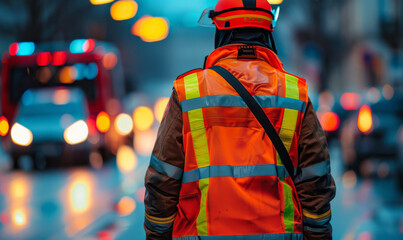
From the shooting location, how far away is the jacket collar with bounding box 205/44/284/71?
2.79 metres

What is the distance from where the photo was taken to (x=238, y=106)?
8.58ft

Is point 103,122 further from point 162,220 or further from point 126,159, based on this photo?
point 162,220

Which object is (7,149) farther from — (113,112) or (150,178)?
(150,178)

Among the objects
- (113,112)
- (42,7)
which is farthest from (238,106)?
(42,7)

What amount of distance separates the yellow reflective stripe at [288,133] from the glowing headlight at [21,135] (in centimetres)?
1163

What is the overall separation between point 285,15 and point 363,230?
39738 mm

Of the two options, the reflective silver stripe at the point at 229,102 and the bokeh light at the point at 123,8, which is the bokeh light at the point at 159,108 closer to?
the bokeh light at the point at 123,8

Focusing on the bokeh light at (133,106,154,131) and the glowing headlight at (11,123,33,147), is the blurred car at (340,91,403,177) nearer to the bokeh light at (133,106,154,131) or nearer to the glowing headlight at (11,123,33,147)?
the glowing headlight at (11,123,33,147)

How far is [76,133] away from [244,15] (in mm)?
11576

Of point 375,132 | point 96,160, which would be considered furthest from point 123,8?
point 375,132

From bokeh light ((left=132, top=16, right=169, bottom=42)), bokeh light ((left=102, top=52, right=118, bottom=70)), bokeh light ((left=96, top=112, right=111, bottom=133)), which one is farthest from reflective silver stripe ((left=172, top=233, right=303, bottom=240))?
bokeh light ((left=132, top=16, right=169, bottom=42))

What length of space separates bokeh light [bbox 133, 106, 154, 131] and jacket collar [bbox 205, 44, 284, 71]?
67.0 ft

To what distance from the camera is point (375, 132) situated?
11.6 meters

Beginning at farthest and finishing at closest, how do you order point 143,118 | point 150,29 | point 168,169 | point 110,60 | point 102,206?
point 150,29 → point 143,118 → point 110,60 → point 102,206 → point 168,169
